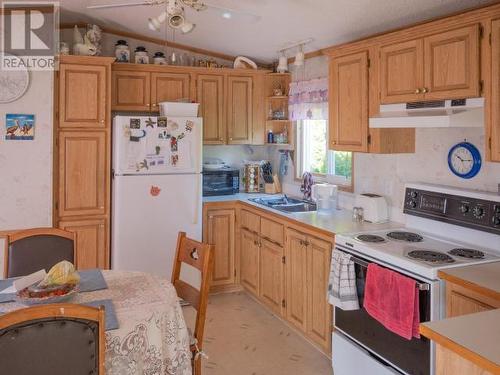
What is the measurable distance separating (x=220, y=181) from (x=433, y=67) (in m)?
2.56

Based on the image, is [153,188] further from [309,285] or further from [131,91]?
[309,285]

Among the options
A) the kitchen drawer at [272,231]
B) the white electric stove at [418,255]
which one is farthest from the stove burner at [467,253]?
the kitchen drawer at [272,231]

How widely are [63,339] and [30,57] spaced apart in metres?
2.99

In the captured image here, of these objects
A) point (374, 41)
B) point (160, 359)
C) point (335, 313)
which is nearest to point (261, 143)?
point (374, 41)

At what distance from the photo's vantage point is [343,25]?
336 centimetres

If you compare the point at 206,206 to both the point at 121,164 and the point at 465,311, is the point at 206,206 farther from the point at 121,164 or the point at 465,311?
the point at 465,311

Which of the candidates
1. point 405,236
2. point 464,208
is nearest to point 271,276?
point 405,236

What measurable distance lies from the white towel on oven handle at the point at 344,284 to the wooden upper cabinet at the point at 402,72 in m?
1.03

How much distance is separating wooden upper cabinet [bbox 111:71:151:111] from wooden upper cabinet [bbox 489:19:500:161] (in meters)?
3.03

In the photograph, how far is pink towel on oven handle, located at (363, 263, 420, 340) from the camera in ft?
7.45

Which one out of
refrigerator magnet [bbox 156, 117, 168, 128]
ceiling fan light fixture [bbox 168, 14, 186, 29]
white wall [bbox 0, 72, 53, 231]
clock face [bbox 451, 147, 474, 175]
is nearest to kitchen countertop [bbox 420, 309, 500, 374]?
clock face [bbox 451, 147, 474, 175]

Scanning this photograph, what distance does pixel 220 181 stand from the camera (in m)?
4.70

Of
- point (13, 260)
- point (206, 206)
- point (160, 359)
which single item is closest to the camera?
point (160, 359)

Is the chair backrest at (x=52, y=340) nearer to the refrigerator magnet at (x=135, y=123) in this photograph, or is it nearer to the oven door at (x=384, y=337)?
the oven door at (x=384, y=337)
